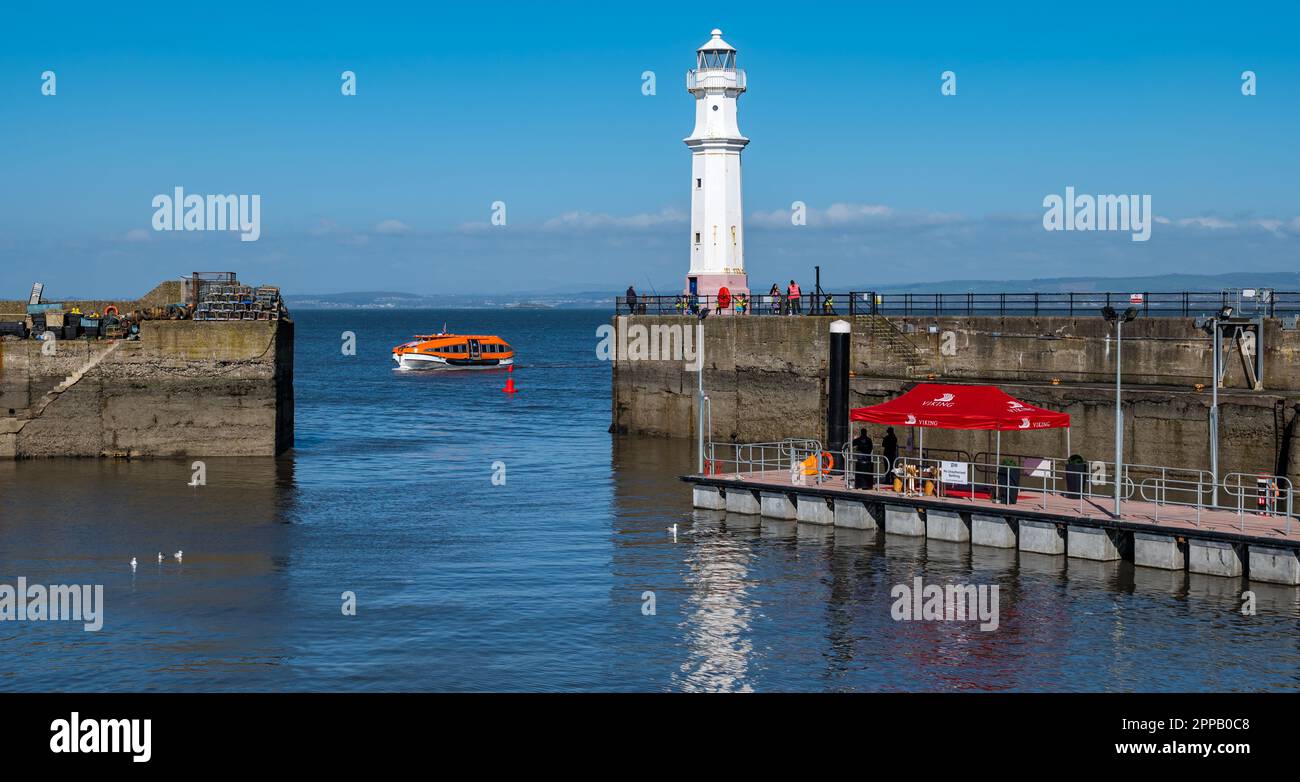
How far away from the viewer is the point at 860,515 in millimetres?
31781

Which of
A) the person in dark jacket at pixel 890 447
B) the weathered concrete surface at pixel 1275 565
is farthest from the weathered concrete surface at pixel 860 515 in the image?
the weathered concrete surface at pixel 1275 565

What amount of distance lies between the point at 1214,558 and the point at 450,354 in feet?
291

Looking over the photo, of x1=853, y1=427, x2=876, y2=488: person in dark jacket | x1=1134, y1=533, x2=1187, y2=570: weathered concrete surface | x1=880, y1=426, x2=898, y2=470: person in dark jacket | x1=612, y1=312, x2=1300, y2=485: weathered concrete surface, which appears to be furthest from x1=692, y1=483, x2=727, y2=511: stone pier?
x1=1134, y1=533, x2=1187, y2=570: weathered concrete surface

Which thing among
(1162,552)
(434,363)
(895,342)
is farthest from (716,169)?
(434,363)

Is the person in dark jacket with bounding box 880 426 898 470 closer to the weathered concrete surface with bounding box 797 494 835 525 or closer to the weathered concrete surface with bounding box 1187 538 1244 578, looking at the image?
the weathered concrete surface with bounding box 797 494 835 525

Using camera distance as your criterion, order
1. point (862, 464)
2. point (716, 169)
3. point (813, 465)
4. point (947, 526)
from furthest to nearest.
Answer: point (716, 169), point (813, 465), point (862, 464), point (947, 526)

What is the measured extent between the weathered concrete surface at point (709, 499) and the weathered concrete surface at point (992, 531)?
285 inches

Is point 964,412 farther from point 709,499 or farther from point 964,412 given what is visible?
point 709,499

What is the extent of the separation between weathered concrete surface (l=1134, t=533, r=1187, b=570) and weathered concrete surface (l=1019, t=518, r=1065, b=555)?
5.72 ft

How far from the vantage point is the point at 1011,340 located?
4250 cm

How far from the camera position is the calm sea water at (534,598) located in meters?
20.9

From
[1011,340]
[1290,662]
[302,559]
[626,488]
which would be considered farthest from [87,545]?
[1011,340]

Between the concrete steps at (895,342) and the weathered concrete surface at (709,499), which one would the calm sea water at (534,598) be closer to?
the weathered concrete surface at (709,499)
